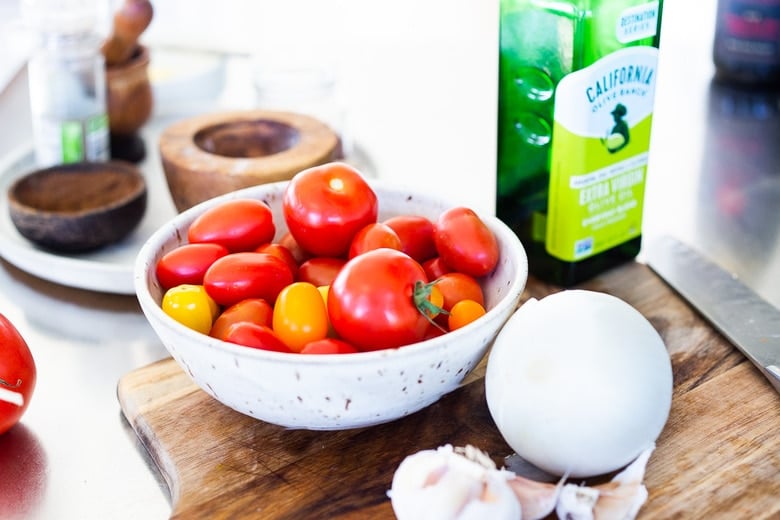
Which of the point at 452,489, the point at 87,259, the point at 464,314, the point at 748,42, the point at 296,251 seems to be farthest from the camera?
the point at 748,42

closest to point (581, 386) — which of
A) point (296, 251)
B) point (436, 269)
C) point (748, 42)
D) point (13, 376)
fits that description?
point (436, 269)

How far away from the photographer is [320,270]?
0.77 meters

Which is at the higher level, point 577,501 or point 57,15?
point 57,15

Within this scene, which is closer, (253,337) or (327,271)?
(253,337)

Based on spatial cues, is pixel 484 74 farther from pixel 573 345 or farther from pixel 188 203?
pixel 573 345

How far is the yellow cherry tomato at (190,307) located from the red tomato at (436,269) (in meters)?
0.18

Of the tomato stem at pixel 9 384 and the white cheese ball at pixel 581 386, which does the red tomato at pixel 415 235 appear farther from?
the tomato stem at pixel 9 384

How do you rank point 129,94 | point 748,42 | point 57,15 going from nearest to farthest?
point 57,15 < point 129,94 < point 748,42

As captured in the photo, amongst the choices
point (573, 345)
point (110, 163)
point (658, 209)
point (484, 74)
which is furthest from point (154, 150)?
point (573, 345)

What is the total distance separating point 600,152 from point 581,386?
0.31 metres

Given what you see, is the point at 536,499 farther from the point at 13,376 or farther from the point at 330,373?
the point at 13,376

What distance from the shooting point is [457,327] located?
0.70 metres

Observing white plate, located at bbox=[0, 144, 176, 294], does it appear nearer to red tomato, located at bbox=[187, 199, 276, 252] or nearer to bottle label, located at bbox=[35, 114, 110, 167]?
bottle label, located at bbox=[35, 114, 110, 167]

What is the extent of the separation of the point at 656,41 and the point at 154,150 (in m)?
0.73
